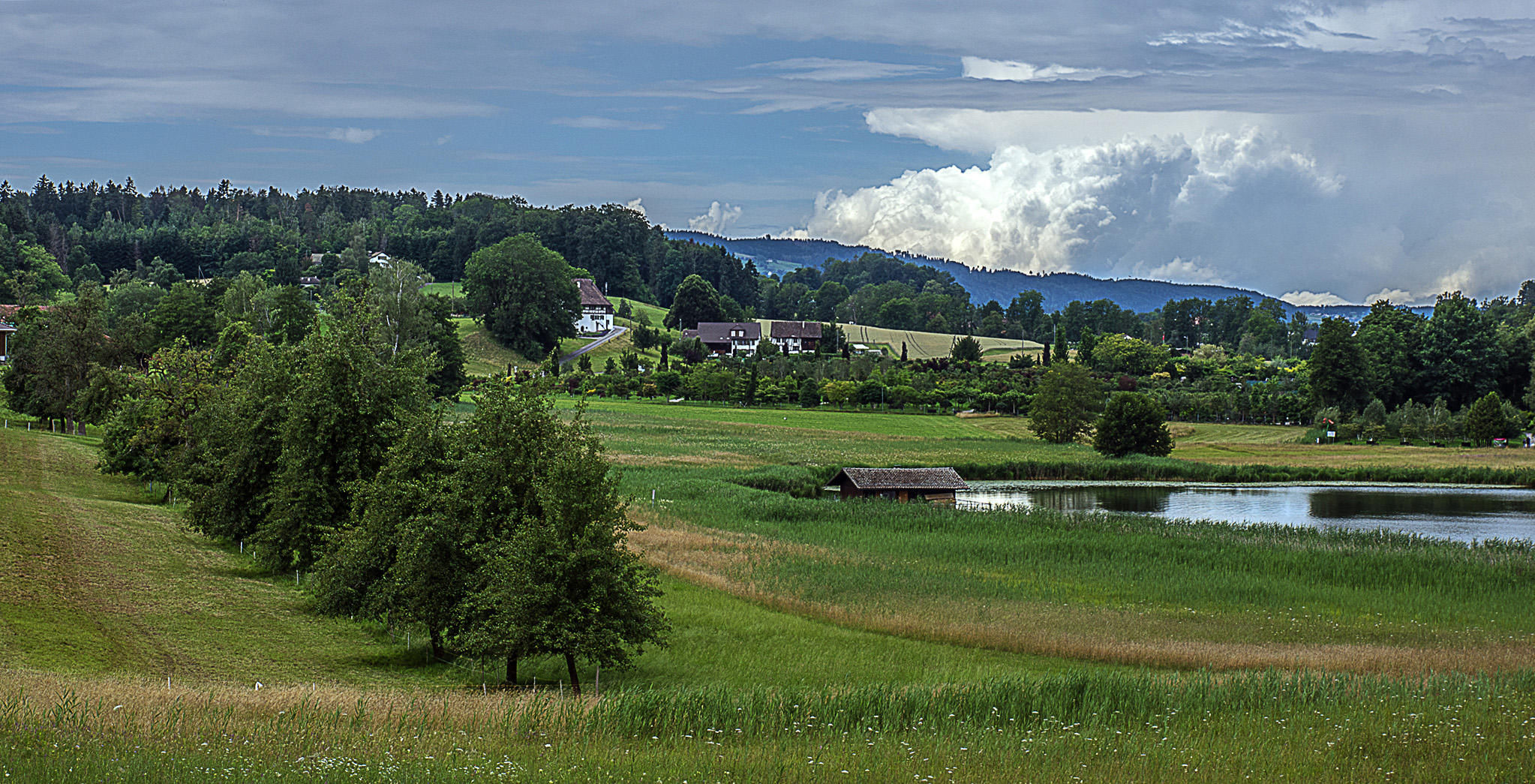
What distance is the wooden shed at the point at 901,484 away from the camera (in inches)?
2392

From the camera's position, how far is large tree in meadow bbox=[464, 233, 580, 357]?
138000mm

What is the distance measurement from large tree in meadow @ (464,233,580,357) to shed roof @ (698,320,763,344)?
93.7ft

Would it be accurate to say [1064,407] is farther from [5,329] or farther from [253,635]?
[5,329]

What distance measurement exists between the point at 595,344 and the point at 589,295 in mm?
18487

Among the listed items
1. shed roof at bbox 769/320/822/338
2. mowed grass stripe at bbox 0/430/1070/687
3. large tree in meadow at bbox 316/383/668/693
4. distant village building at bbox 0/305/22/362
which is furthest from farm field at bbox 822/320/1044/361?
large tree in meadow at bbox 316/383/668/693

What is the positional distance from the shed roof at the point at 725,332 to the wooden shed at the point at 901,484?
106256 mm

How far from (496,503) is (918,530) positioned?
87.6 feet

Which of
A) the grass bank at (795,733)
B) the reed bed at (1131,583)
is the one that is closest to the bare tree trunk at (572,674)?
the grass bank at (795,733)

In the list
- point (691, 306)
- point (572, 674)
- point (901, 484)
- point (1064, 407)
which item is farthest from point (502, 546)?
point (691, 306)

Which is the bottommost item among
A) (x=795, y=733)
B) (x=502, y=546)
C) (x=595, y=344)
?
(x=795, y=733)

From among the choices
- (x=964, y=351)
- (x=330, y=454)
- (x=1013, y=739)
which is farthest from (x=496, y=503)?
(x=964, y=351)

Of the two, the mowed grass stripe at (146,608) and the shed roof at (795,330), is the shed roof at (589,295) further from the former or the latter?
the mowed grass stripe at (146,608)

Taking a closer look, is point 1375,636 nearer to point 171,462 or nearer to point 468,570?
point 468,570

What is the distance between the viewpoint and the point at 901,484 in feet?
200
